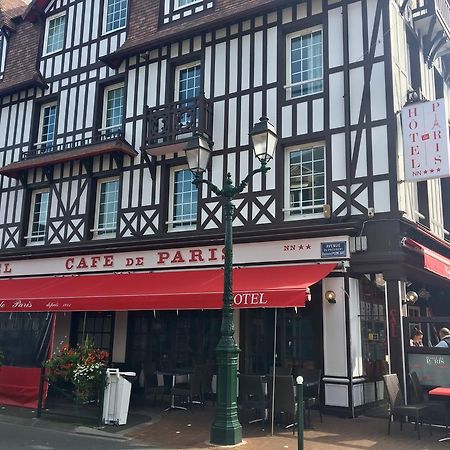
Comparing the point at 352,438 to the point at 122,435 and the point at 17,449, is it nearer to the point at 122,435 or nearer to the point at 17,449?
the point at 122,435

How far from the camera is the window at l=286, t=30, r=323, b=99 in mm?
11711

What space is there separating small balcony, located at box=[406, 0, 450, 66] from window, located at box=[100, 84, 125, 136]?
7915 millimetres

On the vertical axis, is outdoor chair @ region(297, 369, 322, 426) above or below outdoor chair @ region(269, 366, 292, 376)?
below

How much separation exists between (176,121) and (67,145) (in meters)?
3.98

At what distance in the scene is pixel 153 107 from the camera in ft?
43.5

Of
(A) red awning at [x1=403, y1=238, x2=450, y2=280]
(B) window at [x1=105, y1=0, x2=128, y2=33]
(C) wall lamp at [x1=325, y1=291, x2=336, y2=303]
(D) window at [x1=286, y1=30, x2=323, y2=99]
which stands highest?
(B) window at [x1=105, y1=0, x2=128, y2=33]

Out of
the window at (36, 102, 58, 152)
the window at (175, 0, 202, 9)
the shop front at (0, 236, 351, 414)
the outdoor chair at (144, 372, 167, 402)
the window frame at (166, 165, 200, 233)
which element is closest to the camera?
the shop front at (0, 236, 351, 414)

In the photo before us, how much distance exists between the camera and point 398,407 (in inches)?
328

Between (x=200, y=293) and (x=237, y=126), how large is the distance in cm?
427

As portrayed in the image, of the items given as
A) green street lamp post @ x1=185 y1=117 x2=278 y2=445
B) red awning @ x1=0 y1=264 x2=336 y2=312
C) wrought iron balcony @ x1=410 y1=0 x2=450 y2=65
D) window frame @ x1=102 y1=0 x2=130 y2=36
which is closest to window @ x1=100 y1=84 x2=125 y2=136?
window frame @ x1=102 y1=0 x2=130 y2=36

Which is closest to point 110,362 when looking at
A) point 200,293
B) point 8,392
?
point 8,392

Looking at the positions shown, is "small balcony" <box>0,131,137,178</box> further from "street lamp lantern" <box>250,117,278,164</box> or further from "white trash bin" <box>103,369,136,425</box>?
"white trash bin" <box>103,369,136,425</box>

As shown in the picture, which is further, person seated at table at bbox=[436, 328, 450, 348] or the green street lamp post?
person seated at table at bbox=[436, 328, 450, 348]

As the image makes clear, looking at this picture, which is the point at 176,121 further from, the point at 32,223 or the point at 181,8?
the point at 32,223
